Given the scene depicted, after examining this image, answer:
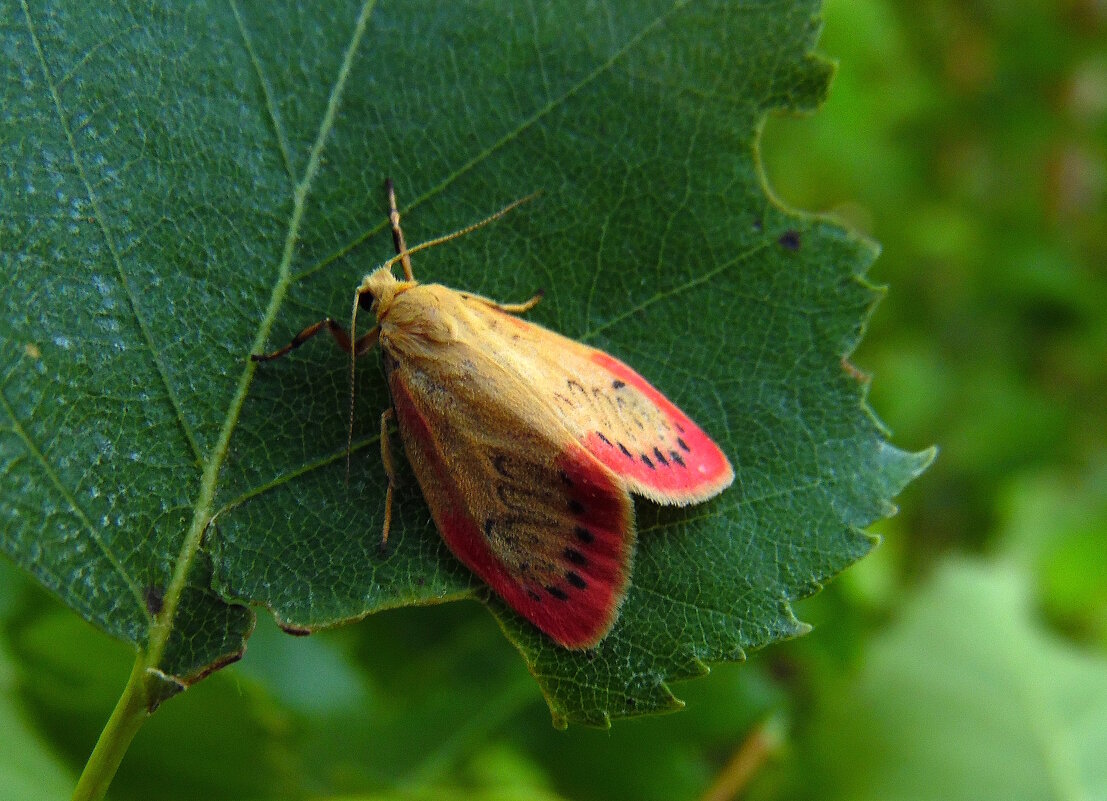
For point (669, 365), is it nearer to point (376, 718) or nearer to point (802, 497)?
point (802, 497)

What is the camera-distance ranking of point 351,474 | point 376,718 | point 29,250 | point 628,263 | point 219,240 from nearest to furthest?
point 29,250 < point 219,240 < point 351,474 < point 628,263 < point 376,718

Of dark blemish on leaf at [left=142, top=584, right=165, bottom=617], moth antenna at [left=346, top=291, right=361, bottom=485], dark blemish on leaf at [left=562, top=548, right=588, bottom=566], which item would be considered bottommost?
dark blemish on leaf at [left=562, top=548, right=588, bottom=566]

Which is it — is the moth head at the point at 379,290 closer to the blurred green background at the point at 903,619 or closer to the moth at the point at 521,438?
the moth at the point at 521,438

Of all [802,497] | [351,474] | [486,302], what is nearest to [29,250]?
[351,474]

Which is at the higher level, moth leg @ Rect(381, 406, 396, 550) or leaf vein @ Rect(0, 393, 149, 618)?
leaf vein @ Rect(0, 393, 149, 618)

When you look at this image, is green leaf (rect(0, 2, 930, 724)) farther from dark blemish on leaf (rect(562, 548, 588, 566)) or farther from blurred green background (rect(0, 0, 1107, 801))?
blurred green background (rect(0, 0, 1107, 801))

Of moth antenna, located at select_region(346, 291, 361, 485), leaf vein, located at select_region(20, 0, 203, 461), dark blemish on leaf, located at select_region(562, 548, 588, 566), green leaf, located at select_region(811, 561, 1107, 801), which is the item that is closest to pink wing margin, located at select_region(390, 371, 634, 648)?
dark blemish on leaf, located at select_region(562, 548, 588, 566)

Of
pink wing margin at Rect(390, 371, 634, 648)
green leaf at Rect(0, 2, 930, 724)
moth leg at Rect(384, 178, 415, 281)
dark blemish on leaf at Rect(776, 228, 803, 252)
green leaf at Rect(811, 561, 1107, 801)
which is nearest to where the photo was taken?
green leaf at Rect(0, 2, 930, 724)

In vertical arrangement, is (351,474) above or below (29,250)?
below
